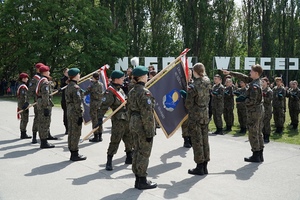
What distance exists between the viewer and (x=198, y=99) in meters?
6.57

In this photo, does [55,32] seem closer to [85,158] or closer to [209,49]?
[209,49]

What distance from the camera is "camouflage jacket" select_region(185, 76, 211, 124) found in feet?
21.4

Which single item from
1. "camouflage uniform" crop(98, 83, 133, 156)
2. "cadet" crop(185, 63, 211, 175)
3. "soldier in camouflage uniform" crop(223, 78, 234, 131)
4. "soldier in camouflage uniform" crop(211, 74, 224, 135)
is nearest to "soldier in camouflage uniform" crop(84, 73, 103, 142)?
"camouflage uniform" crop(98, 83, 133, 156)

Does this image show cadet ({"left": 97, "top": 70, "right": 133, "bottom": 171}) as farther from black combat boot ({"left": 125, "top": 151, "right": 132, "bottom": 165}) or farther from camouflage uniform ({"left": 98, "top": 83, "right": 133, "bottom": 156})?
black combat boot ({"left": 125, "top": 151, "right": 132, "bottom": 165})

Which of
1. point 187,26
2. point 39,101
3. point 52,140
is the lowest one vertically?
point 52,140

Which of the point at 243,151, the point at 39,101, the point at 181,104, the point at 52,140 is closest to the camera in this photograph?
the point at 181,104

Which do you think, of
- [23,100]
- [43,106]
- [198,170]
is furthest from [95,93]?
[198,170]

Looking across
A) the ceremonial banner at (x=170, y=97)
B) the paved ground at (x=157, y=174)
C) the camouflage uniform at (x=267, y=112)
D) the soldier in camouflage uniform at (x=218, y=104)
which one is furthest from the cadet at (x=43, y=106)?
the camouflage uniform at (x=267, y=112)

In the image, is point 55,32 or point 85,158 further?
point 55,32

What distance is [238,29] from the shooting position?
4756 cm

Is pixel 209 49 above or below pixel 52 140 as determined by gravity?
above

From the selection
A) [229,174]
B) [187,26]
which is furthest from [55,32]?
[229,174]

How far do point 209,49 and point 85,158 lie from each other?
104ft

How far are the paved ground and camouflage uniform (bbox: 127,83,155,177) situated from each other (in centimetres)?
49
